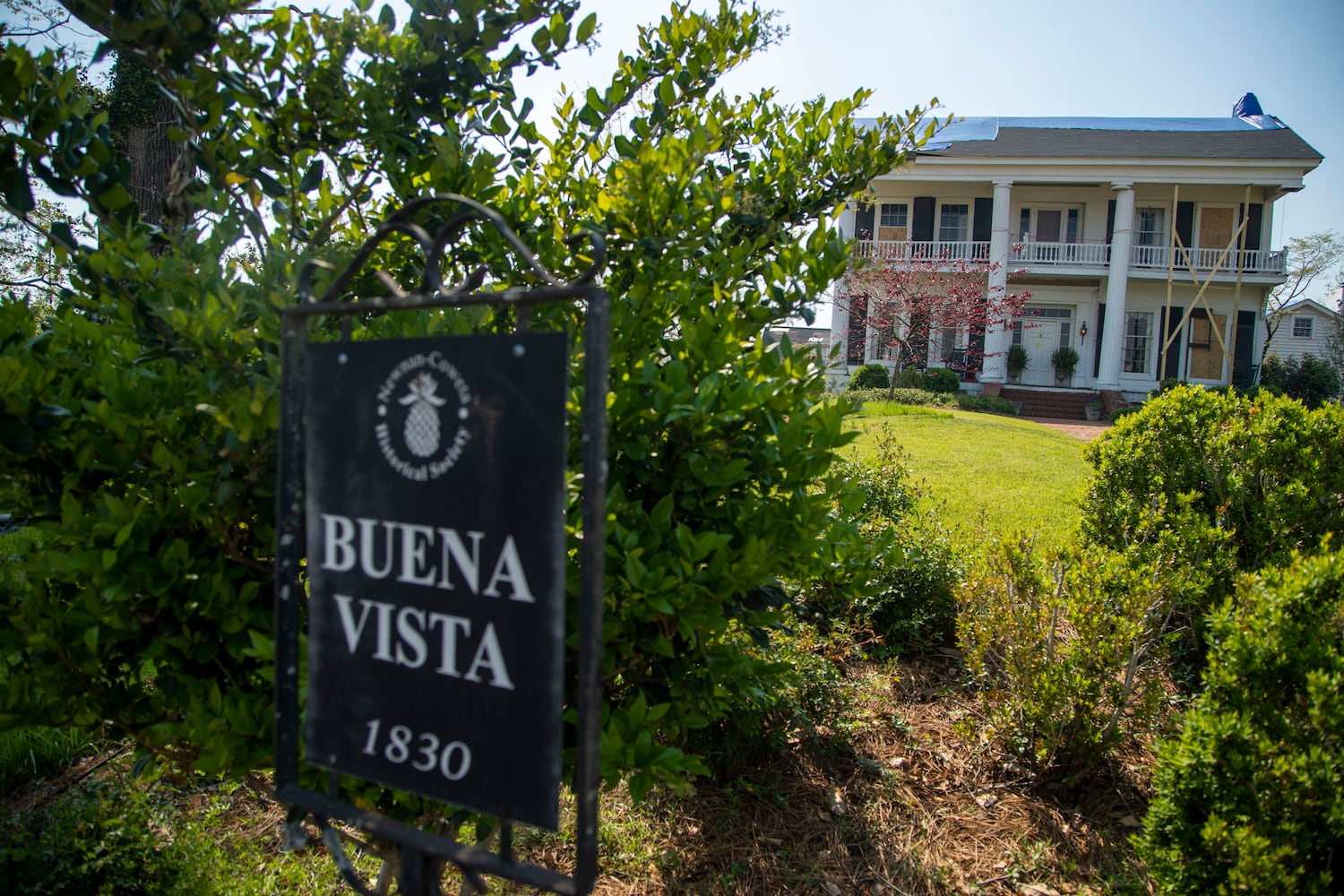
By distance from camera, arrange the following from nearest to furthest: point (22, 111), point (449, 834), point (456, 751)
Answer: point (456, 751) < point (22, 111) < point (449, 834)

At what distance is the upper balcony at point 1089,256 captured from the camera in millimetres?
22172

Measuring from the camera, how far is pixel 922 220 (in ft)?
78.2

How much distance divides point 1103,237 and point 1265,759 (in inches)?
985

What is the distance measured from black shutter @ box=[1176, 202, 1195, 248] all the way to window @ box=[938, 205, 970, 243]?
6164 millimetres

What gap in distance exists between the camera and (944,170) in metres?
22.2

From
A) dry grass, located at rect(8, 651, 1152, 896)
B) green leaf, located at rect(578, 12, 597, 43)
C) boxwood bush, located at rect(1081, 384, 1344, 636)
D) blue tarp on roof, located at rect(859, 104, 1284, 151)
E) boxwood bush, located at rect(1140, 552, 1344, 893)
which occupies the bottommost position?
dry grass, located at rect(8, 651, 1152, 896)

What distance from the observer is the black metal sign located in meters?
1.21

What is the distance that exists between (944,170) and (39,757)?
923 inches

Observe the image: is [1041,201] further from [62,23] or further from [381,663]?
[381,663]

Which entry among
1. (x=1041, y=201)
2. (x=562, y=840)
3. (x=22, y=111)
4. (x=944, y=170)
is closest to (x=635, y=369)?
(x=22, y=111)

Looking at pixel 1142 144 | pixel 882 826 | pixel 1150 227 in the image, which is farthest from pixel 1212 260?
pixel 882 826

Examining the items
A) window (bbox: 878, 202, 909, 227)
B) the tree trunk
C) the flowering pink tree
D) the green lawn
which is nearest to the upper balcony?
the flowering pink tree

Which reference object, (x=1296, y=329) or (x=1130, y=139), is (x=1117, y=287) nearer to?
(x=1130, y=139)

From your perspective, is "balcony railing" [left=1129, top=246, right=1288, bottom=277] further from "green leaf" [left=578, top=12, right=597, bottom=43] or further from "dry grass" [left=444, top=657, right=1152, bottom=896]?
"green leaf" [left=578, top=12, right=597, bottom=43]
